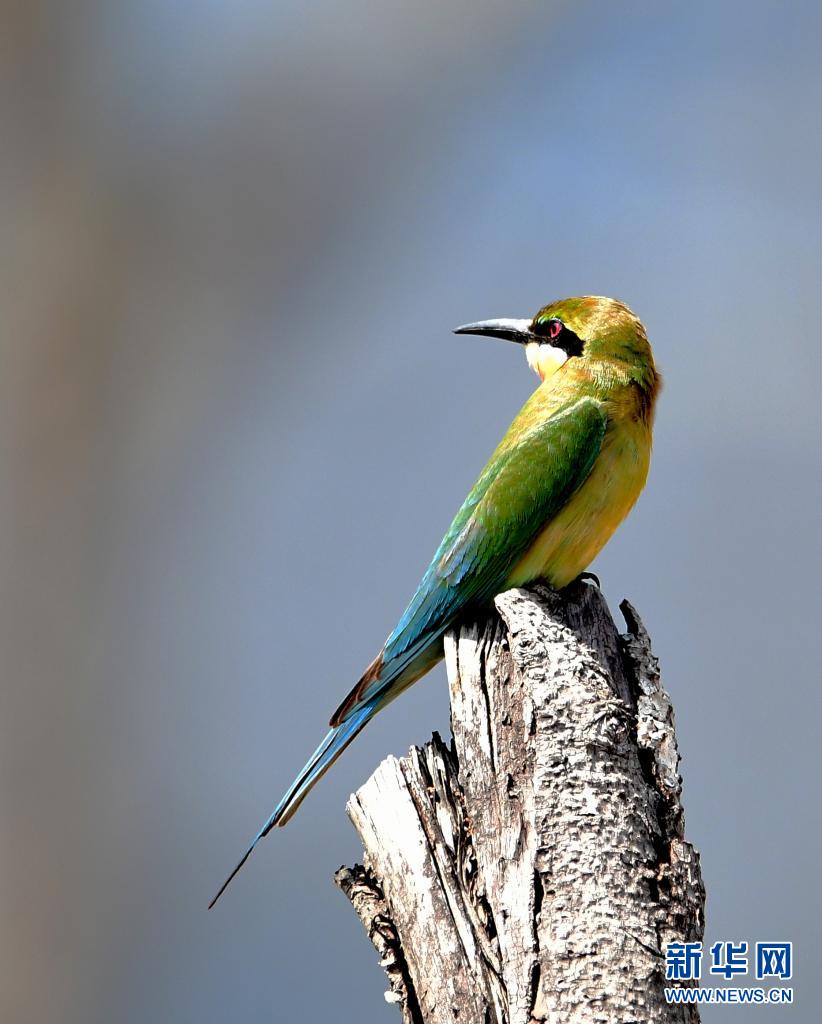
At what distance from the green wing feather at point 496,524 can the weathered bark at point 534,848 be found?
344mm

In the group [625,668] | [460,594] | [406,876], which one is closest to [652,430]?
[460,594]

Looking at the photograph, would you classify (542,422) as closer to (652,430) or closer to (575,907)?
(652,430)

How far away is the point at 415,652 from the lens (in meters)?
2.07

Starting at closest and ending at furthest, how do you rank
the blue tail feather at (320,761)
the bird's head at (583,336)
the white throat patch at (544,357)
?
1. the blue tail feather at (320,761)
2. the bird's head at (583,336)
3. the white throat patch at (544,357)

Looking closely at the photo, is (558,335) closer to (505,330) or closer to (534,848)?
(505,330)

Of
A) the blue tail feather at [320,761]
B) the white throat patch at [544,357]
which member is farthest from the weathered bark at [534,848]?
the white throat patch at [544,357]

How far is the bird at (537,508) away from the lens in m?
2.08

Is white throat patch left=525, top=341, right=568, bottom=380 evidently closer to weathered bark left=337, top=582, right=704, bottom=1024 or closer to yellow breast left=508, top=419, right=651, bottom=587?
yellow breast left=508, top=419, right=651, bottom=587

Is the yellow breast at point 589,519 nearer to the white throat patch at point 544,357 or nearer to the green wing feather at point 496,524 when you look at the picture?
the green wing feather at point 496,524

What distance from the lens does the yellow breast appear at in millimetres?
2207

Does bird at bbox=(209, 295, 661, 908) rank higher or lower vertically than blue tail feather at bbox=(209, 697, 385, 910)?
higher

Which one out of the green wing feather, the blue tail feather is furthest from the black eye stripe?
the blue tail feather

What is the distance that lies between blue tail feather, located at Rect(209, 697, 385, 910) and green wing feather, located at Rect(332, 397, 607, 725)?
2cm

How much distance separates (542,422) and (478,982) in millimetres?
1154
